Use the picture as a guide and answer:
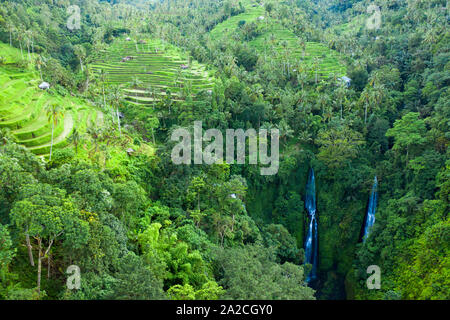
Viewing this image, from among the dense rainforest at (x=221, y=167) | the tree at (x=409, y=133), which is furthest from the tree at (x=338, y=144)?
the tree at (x=409, y=133)

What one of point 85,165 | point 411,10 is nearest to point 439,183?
point 85,165

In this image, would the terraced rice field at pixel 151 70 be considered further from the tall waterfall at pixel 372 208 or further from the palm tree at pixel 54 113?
the tall waterfall at pixel 372 208

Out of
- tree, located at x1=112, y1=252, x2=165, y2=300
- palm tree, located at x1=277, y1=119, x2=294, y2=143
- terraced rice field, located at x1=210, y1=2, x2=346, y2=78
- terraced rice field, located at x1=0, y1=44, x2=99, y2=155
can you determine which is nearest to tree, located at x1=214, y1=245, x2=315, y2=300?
tree, located at x1=112, y1=252, x2=165, y2=300

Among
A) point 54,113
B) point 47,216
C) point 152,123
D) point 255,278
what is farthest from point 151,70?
point 47,216

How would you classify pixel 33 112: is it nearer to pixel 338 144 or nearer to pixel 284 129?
pixel 284 129

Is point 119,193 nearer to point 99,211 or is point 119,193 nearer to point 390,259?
point 99,211
